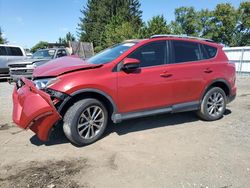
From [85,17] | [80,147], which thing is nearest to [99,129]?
[80,147]

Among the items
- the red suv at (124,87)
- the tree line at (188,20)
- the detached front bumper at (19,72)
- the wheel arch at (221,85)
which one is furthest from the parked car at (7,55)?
the tree line at (188,20)

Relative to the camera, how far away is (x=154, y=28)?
26.5 m

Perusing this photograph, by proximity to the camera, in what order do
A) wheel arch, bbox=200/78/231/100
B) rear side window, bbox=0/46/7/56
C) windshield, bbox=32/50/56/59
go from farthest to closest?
rear side window, bbox=0/46/7/56
windshield, bbox=32/50/56/59
wheel arch, bbox=200/78/231/100

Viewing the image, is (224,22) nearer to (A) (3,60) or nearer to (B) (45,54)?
(B) (45,54)

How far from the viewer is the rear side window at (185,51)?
208 inches

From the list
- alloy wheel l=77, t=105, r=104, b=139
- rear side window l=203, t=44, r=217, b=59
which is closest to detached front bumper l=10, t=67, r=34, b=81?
alloy wheel l=77, t=105, r=104, b=139

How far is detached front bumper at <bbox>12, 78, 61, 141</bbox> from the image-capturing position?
400 cm

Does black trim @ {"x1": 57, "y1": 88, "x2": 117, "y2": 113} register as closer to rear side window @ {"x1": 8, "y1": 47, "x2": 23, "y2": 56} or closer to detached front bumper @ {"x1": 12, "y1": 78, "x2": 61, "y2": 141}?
detached front bumper @ {"x1": 12, "y1": 78, "x2": 61, "y2": 141}

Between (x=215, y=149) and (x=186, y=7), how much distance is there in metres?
53.8

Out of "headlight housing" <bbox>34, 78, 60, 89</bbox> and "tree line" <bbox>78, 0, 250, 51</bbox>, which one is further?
"tree line" <bbox>78, 0, 250, 51</bbox>

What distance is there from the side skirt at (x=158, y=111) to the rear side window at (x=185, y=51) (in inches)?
36.9

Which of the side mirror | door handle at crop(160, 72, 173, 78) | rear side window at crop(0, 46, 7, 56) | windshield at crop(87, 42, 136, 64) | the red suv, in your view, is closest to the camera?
the red suv

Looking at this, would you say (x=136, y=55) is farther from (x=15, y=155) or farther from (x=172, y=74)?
(x=15, y=155)

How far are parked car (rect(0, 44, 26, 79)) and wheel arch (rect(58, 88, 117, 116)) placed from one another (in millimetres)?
10511
